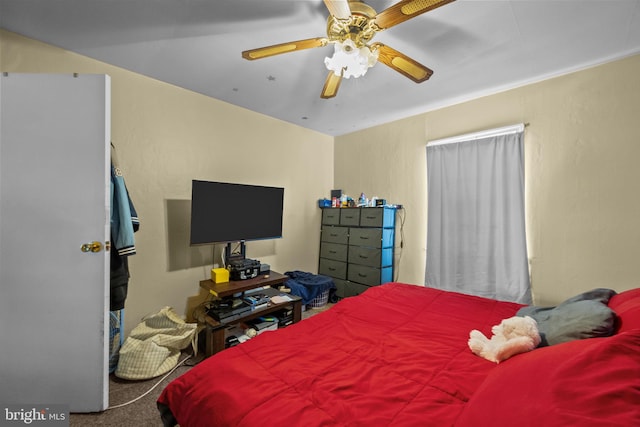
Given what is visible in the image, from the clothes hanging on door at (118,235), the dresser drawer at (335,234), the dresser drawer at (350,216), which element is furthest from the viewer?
the dresser drawer at (335,234)

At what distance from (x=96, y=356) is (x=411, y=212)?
324cm

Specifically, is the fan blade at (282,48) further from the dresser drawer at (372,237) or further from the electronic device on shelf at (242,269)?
the dresser drawer at (372,237)

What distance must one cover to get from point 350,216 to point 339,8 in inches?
102

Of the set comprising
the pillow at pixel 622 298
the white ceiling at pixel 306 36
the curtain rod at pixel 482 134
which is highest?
the white ceiling at pixel 306 36

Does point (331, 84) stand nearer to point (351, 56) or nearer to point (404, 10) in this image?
point (351, 56)

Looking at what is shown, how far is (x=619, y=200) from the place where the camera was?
2160 mm

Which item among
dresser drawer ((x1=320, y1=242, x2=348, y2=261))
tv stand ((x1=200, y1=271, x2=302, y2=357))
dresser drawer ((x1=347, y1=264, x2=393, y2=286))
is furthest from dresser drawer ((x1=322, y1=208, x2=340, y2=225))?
tv stand ((x1=200, y1=271, x2=302, y2=357))

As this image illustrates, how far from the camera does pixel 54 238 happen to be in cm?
154

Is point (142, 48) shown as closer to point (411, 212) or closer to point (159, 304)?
point (159, 304)

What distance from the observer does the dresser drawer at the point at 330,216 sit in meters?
3.80

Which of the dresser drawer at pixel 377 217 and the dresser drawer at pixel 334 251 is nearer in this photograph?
the dresser drawer at pixel 377 217

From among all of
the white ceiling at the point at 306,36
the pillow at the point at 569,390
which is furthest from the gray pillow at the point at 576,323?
the white ceiling at the point at 306,36

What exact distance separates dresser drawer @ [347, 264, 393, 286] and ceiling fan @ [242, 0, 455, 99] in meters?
2.20

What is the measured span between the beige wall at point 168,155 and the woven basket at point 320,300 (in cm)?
66
